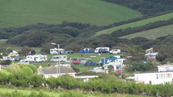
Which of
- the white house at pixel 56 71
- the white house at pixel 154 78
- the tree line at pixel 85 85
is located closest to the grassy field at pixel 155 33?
the white house at pixel 56 71

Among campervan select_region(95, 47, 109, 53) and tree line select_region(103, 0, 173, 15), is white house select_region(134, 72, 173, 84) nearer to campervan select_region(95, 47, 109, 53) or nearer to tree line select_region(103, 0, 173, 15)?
campervan select_region(95, 47, 109, 53)

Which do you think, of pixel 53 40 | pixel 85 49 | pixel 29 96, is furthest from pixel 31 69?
pixel 53 40

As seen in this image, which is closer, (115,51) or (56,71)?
(56,71)

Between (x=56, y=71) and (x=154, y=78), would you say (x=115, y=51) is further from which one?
(x=154, y=78)

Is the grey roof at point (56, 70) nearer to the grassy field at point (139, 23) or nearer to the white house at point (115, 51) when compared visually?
the white house at point (115, 51)

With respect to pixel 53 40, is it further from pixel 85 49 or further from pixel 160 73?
pixel 160 73

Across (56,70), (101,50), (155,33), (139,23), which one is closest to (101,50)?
(101,50)

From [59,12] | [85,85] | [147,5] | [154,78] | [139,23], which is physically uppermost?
[147,5]

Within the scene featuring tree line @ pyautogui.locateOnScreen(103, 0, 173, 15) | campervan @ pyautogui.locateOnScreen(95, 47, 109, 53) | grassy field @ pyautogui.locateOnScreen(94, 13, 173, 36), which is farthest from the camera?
tree line @ pyautogui.locateOnScreen(103, 0, 173, 15)

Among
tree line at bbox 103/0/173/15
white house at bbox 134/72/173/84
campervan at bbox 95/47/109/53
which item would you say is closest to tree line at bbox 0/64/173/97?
white house at bbox 134/72/173/84
